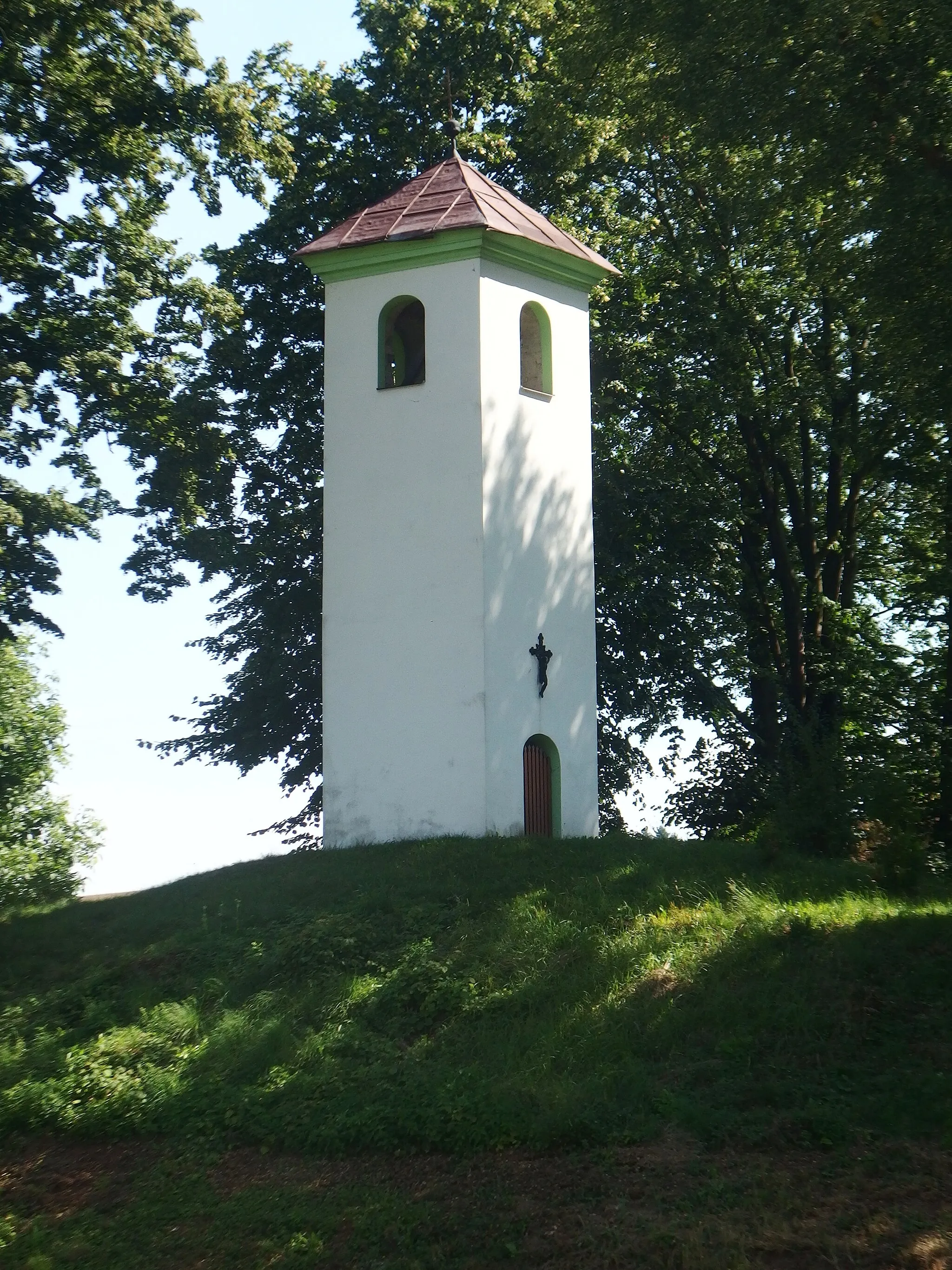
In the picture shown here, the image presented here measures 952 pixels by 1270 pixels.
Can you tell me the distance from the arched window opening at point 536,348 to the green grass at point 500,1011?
6.07 m

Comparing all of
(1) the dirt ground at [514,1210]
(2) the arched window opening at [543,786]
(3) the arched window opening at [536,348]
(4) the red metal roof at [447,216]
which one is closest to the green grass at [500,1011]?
(1) the dirt ground at [514,1210]

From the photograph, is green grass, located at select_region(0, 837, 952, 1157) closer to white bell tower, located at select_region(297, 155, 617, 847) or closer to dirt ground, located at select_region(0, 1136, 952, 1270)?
dirt ground, located at select_region(0, 1136, 952, 1270)

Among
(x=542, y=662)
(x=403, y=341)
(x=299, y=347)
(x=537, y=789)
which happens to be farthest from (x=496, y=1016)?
(x=299, y=347)

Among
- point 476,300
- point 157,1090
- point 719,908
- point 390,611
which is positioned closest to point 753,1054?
point 719,908

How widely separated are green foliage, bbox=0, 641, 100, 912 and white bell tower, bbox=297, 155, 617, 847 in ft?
28.3

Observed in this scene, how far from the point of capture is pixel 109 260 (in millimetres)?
19547

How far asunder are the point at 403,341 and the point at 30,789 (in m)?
11.3

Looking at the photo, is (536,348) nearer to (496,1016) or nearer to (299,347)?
(299,347)

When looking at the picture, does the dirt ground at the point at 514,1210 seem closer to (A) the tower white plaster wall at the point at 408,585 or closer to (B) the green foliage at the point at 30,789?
(A) the tower white plaster wall at the point at 408,585

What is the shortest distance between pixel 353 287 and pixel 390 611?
163 inches

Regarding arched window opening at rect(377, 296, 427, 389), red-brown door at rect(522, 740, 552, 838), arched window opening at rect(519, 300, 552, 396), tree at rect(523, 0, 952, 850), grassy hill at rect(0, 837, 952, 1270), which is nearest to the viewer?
grassy hill at rect(0, 837, 952, 1270)

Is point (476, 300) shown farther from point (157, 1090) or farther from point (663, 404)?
point (157, 1090)

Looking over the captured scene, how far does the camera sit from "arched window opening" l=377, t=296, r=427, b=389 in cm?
1658

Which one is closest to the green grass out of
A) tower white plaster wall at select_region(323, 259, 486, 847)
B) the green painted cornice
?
tower white plaster wall at select_region(323, 259, 486, 847)
